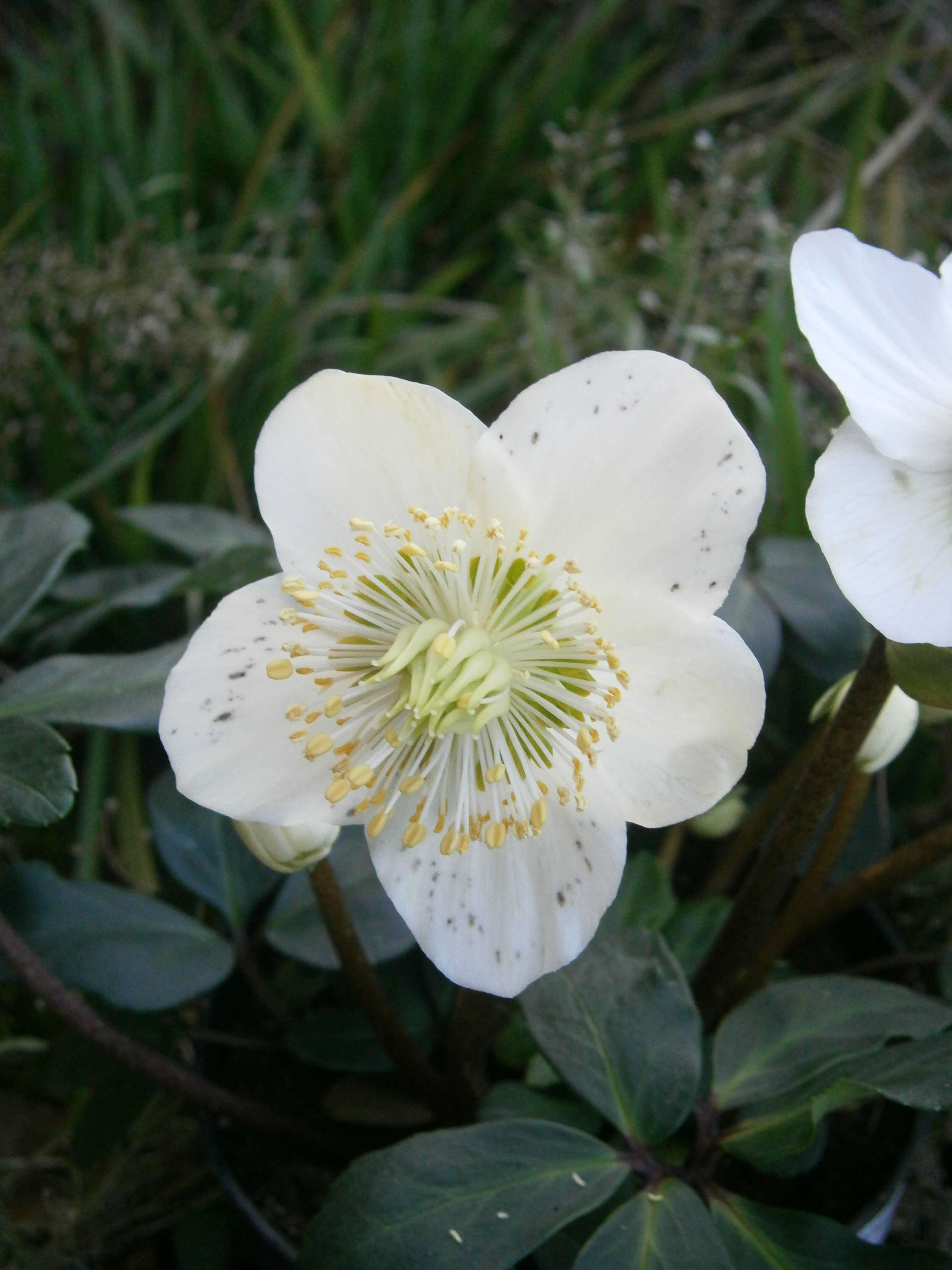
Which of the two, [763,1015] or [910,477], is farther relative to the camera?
[763,1015]

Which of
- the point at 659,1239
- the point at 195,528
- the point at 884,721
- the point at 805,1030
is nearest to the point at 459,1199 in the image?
the point at 659,1239

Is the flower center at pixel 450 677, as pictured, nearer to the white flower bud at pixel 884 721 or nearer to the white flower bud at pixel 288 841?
Answer: the white flower bud at pixel 288 841

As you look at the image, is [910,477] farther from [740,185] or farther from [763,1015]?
[740,185]

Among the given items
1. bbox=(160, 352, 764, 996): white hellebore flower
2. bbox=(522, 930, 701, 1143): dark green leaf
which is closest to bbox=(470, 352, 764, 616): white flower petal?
bbox=(160, 352, 764, 996): white hellebore flower

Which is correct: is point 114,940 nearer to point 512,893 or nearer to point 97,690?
point 97,690

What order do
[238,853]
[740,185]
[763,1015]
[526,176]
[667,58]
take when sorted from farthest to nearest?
[667,58], [526,176], [740,185], [238,853], [763,1015]

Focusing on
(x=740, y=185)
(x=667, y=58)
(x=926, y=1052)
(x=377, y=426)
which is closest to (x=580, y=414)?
Result: (x=377, y=426)

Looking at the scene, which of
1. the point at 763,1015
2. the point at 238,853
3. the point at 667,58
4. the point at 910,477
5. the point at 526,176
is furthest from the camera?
the point at 667,58
